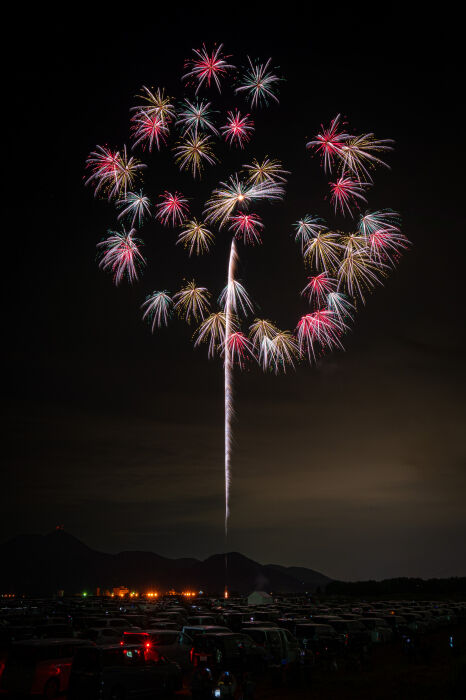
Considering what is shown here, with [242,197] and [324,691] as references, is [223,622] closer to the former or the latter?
[324,691]

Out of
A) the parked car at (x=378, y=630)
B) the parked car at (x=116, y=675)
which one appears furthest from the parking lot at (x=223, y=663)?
the parked car at (x=378, y=630)

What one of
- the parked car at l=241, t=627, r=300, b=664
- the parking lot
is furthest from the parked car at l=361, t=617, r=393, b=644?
the parked car at l=241, t=627, r=300, b=664

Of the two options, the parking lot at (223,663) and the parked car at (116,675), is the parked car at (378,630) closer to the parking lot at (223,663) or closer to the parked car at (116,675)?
the parking lot at (223,663)

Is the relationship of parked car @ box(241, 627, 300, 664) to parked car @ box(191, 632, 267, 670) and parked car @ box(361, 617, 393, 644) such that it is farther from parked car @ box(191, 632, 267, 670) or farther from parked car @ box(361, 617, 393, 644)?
parked car @ box(361, 617, 393, 644)

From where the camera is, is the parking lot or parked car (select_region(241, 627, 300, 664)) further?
parked car (select_region(241, 627, 300, 664))

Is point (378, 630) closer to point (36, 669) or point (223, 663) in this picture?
point (223, 663)

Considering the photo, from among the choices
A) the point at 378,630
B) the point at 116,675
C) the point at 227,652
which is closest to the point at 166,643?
the point at 227,652
